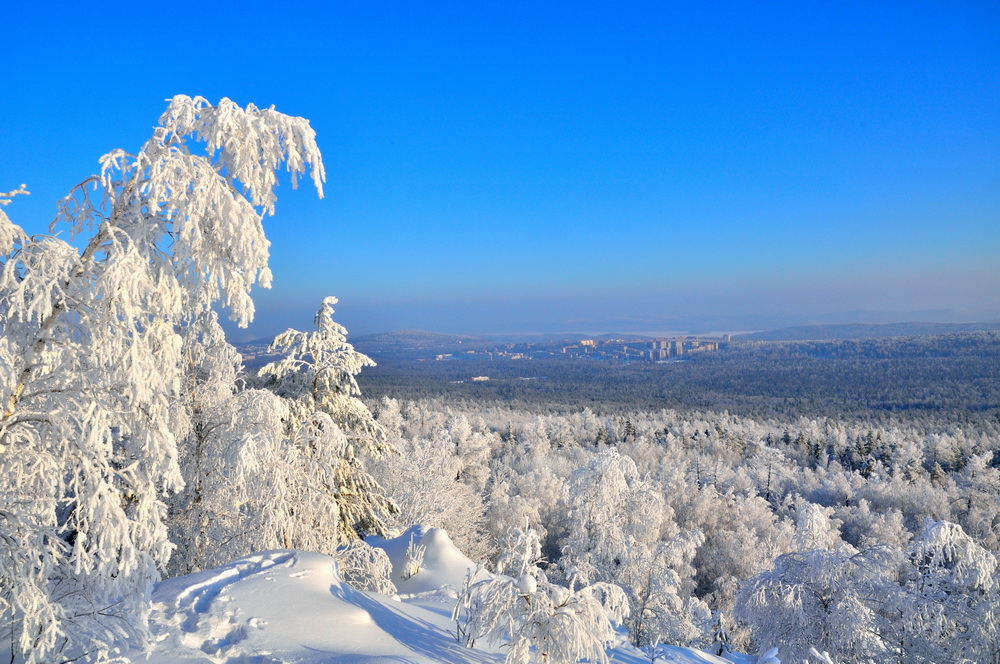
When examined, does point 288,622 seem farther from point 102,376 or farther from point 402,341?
point 402,341

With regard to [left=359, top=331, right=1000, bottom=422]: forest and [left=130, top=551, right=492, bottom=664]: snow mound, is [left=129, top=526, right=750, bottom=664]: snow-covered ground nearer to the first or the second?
[left=130, top=551, right=492, bottom=664]: snow mound

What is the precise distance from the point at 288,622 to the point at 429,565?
15.0 feet

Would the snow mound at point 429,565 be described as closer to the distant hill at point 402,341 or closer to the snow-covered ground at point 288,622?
the snow-covered ground at point 288,622

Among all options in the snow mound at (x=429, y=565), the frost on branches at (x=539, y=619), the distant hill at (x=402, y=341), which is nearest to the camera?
the frost on branches at (x=539, y=619)

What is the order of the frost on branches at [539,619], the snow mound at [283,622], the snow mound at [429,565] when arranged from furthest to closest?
1. the snow mound at [429,565]
2. the frost on branches at [539,619]
3. the snow mound at [283,622]

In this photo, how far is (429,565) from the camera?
30.4ft

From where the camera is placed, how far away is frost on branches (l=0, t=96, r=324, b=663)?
3307mm

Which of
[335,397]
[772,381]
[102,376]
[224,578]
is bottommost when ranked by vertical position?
[772,381]

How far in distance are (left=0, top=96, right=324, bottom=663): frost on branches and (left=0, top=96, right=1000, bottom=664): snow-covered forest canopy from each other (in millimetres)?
16

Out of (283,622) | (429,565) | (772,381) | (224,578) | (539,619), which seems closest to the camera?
(283,622)

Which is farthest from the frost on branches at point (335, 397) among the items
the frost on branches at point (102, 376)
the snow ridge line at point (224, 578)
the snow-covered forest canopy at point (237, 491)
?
the frost on branches at point (102, 376)

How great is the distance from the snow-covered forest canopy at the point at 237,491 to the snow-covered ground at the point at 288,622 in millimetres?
140

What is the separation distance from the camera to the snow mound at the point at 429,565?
8.69 m

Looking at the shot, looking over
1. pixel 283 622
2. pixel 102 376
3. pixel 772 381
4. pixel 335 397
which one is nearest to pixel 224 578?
pixel 283 622
